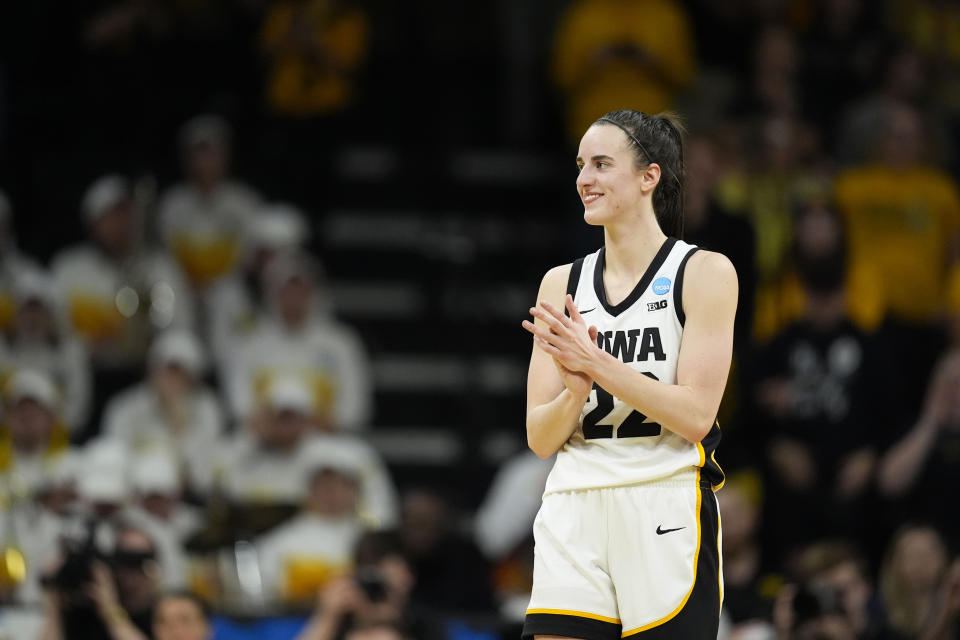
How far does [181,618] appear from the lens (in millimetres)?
7469

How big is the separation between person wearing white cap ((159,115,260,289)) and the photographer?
3999 millimetres

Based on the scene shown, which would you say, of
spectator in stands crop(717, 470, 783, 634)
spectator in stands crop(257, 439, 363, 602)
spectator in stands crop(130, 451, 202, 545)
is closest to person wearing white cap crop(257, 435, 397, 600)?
spectator in stands crop(257, 439, 363, 602)

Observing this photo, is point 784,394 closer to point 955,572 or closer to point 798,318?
point 798,318

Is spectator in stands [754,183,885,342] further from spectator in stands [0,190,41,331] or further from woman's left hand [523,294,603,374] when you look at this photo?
woman's left hand [523,294,603,374]

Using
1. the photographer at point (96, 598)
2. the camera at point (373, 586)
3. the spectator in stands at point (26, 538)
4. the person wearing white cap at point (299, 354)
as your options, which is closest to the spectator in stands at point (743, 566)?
the camera at point (373, 586)

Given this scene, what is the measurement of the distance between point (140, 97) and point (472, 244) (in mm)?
2952

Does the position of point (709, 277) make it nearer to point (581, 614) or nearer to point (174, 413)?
point (581, 614)

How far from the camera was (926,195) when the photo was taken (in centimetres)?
1085

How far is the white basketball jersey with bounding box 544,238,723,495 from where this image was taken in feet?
13.3

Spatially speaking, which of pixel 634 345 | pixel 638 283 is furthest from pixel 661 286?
pixel 634 345

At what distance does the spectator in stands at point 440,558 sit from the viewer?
29.8 feet

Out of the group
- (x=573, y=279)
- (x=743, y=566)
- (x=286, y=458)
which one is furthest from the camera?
(x=286, y=458)

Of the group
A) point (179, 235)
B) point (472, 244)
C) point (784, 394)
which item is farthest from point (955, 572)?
point (179, 235)

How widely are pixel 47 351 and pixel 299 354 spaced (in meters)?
1.66
